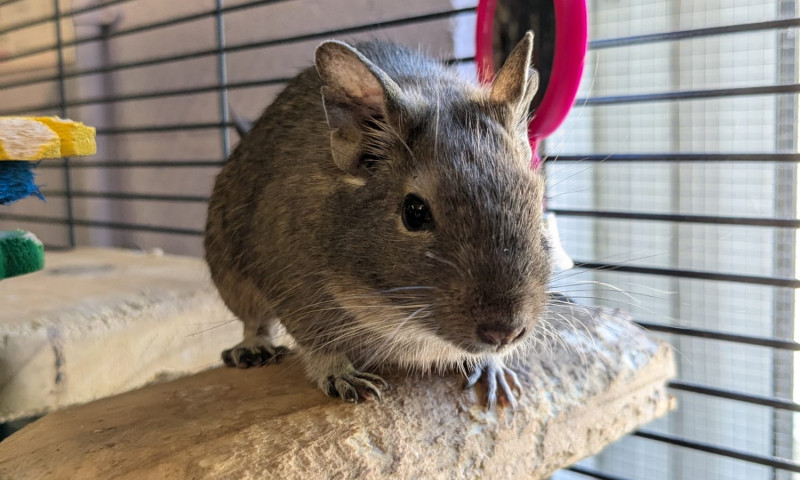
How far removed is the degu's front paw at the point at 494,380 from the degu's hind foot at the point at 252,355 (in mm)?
820

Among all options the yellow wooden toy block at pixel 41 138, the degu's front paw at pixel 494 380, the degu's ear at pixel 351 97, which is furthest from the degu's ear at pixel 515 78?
the yellow wooden toy block at pixel 41 138

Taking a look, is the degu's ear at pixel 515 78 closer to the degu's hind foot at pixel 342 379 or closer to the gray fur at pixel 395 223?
the gray fur at pixel 395 223

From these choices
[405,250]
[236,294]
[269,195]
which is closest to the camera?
[405,250]

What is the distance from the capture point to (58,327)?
A: 3.00m

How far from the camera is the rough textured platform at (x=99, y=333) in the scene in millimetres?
2854

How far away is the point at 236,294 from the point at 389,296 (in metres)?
1.06

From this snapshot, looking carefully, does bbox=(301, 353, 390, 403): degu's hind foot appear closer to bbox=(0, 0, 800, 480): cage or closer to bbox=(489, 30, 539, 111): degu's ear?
bbox=(0, 0, 800, 480): cage

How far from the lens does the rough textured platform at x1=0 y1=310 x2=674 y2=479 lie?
175 cm

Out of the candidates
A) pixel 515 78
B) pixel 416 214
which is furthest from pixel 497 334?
pixel 515 78

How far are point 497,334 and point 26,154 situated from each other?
50.9 inches

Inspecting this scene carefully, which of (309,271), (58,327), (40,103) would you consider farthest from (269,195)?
(40,103)

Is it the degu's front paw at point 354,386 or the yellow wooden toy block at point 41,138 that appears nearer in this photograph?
the yellow wooden toy block at point 41,138

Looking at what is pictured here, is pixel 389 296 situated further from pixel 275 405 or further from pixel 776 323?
pixel 776 323

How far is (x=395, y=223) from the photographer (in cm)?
185
